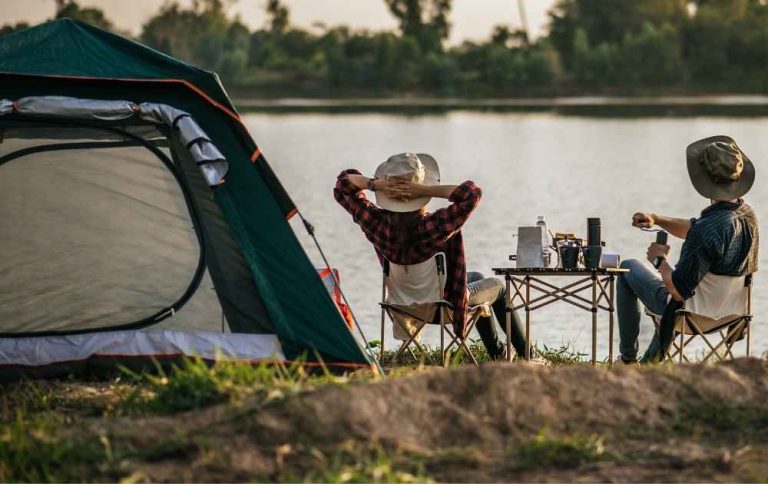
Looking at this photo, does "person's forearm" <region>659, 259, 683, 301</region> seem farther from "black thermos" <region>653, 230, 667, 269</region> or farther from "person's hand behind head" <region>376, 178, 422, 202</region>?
"person's hand behind head" <region>376, 178, 422, 202</region>

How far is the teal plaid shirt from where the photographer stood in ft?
20.3

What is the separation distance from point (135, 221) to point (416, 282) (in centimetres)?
122

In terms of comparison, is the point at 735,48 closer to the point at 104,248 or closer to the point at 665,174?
the point at 665,174

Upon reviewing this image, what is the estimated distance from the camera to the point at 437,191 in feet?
20.9

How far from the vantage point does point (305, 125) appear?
51.8 m

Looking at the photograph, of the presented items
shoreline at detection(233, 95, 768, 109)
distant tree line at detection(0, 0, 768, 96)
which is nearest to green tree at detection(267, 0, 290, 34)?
distant tree line at detection(0, 0, 768, 96)

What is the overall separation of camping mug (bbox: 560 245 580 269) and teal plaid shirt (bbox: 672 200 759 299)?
0.44 metres

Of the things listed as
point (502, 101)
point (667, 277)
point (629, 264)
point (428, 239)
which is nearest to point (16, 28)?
point (428, 239)

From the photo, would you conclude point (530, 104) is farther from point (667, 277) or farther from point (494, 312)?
point (667, 277)

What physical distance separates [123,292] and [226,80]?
74.8 metres

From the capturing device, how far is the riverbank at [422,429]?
4094mm

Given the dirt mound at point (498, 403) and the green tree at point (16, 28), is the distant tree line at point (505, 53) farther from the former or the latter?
the dirt mound at point (498, 403)

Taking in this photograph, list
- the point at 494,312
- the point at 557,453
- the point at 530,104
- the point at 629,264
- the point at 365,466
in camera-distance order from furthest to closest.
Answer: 1. the point at 530,104
2. the point at 494,312
3. the point at 629,264
4. the point at 557,453
5. the point at 365,466

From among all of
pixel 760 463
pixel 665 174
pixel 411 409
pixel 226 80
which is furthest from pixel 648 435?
pixel 226 80
